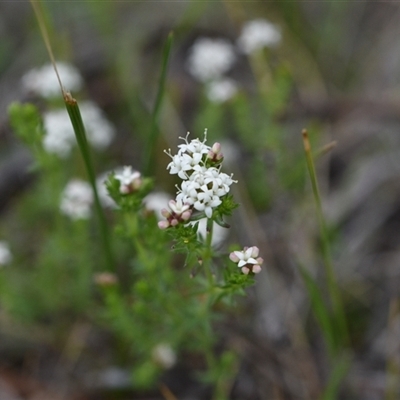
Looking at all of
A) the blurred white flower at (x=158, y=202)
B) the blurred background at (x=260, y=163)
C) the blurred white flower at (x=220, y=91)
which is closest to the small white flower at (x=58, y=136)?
the blurred background at (x=260, y=163)

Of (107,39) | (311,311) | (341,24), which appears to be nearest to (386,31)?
(341,24)

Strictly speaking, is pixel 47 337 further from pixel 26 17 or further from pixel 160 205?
pixel 26 17

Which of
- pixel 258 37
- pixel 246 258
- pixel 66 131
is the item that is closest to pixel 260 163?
pixel 258 37

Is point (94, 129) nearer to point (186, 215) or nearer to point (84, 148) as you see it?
point (84, 148)

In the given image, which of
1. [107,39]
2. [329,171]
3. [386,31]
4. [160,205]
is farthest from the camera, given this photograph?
[386,31]

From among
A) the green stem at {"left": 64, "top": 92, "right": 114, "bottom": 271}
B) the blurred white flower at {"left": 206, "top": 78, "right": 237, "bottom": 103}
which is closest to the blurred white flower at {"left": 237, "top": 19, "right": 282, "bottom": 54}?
the blurred white flower at {"left": 206, "top": 78, "right": 237, "bottom": 103}

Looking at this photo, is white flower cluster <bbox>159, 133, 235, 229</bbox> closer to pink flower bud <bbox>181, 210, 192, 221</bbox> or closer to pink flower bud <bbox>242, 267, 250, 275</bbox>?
pink flower bud <bbox>181, 210, 192, 221</bbox>
